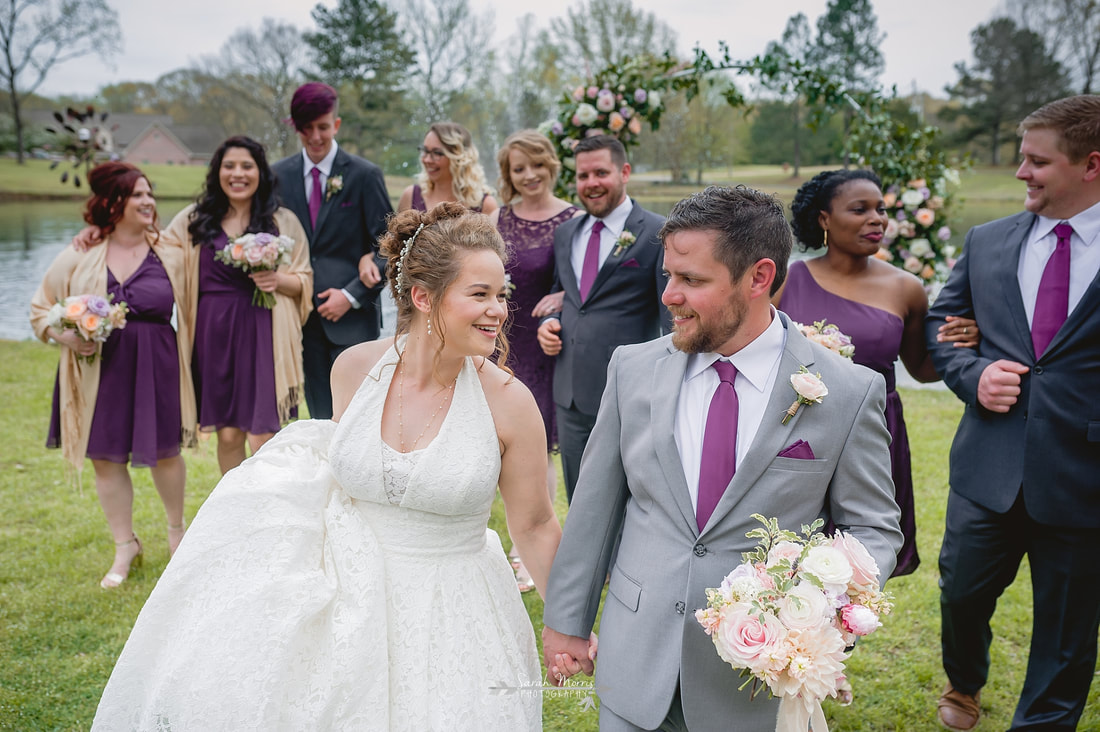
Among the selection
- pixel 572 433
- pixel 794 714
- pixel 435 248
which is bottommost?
pixel 572 433

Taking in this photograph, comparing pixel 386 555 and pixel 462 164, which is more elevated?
pixel 462 164

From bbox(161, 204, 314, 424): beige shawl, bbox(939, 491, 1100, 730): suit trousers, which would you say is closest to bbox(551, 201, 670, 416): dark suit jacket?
bbox(161, 204, 314, 424): beige shawl

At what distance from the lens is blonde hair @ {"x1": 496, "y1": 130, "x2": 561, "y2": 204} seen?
17.6 ft

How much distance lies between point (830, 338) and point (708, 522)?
5.18 feet

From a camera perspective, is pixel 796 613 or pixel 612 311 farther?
pixel 612 311

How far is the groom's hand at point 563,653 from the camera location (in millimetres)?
2549

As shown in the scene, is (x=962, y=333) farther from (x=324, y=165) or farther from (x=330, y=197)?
(x=324, y=165)

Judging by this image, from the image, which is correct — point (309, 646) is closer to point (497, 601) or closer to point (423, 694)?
point (423, 694)

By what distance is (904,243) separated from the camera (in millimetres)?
5719

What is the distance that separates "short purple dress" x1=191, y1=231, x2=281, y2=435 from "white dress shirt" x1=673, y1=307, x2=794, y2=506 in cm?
353

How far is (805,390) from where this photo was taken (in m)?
2.25

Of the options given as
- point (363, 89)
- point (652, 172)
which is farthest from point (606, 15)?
point (652, 172)

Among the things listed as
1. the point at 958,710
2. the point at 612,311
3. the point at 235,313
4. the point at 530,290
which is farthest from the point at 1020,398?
the point at 235,313

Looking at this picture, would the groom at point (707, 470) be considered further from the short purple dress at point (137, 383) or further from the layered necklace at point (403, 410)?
the short purple dress at point (137, 383)
